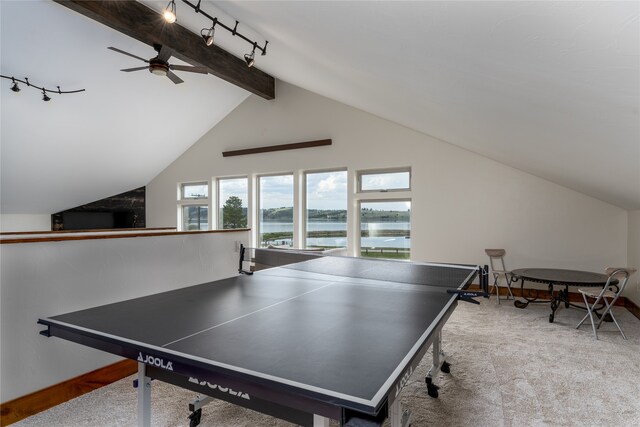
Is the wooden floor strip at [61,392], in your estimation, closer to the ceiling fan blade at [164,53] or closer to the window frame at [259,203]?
the ceiling fan blade at [164,53]

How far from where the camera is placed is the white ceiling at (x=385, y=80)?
117 centimetres

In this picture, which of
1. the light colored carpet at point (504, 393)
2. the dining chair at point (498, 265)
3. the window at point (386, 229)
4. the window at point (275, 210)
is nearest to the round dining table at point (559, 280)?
the dining chair at point (498, 265)

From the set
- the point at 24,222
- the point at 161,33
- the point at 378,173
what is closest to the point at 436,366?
the point at 378,173

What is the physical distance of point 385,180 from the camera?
248 inches

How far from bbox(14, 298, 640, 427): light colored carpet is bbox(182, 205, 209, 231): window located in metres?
6.11

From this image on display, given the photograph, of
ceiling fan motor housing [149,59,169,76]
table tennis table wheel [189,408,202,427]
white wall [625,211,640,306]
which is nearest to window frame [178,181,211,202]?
ceiling fan motor housing [149,59,169,76]

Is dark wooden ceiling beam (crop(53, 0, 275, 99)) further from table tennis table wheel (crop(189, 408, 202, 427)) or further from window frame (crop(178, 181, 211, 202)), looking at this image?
table tennis table wheel (crop(189, 408, 202, 427))

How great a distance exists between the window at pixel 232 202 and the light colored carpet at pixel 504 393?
18.1 feet

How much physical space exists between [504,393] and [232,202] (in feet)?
22.6

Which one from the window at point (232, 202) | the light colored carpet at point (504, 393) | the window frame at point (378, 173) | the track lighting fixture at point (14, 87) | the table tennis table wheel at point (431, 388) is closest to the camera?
the light colored carpet at point (504, 393)

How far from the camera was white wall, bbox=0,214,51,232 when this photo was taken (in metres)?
6.89

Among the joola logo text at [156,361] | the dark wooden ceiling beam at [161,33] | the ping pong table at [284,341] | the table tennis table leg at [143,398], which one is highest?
the dark wooden ceiling beam at [161,33]

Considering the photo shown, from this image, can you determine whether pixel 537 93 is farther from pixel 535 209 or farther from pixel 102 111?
pixel 102 111

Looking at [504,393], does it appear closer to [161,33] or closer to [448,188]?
[448,188]
